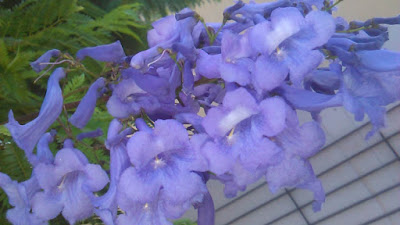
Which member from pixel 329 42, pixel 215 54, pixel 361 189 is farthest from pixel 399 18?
pixel 361 189

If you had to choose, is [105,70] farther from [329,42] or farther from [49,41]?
[49,41]

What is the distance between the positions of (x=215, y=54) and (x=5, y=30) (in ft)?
3.45

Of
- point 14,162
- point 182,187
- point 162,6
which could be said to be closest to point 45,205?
point 182,187

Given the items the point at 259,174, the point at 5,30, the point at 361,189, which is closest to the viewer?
the point at 259,174

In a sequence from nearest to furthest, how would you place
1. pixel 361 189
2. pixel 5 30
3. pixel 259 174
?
pixel 259 174
pixel 5 30
pixel 361 189

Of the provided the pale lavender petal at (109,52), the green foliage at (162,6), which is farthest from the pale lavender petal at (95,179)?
the green foliage at (162,6)

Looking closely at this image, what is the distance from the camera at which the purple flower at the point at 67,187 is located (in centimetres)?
44

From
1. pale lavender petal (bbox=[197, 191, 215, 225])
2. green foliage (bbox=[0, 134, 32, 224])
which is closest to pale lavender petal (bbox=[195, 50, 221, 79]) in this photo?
pale lavender petal (bbox=[197, 191, 215, 225])

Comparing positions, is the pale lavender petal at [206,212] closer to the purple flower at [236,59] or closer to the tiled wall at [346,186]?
the purple flower at [236,59]

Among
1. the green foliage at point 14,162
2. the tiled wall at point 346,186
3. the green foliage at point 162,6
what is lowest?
the tiled wall at point 346,186

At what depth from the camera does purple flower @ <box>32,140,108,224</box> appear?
438 mm

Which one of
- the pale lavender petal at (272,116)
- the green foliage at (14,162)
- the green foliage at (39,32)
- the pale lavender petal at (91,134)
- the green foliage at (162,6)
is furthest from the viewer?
the green foliage at (162,6)

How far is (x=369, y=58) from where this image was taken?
1.44 ft

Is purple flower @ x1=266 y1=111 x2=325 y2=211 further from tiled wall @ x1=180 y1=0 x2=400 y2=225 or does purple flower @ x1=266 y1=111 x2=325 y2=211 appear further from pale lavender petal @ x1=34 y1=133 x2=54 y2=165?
tiled wall @ x1=180 y1=0 x2=400 y2=225
